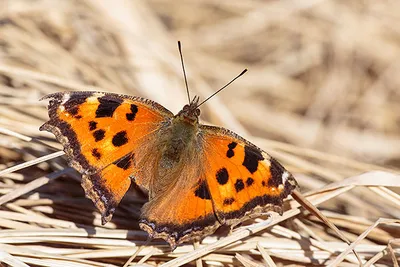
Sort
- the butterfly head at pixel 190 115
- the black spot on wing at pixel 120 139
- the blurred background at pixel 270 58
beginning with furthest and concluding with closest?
the blurred background at pixel 270 58 → the butterfly head at pixel 190 115 → the black spot on wing at pixel 120 139

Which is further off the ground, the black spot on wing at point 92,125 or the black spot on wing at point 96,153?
the black spot on wing at point 92,125

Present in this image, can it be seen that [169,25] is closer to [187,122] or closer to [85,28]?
[85,28]

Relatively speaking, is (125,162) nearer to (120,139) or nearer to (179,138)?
(120,139)

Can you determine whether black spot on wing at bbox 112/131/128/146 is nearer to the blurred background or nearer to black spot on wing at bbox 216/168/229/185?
black spot on wing at bbox 216/168/229/185

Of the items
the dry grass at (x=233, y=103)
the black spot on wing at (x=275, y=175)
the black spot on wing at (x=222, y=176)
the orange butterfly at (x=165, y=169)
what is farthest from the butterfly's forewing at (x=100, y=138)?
the black spot on wing at (x=275, y=175)

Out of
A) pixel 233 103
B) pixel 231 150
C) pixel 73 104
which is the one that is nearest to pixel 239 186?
pixel 231 150

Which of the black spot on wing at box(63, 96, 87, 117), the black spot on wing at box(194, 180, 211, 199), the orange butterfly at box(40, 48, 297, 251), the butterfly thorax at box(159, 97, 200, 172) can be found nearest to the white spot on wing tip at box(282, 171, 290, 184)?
the orange butterfly at box(40, 48, 297, 251)

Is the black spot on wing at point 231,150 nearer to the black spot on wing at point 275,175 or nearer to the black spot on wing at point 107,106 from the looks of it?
the black spot on wing at point 275,175
